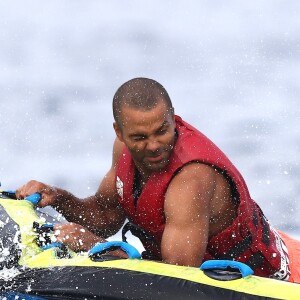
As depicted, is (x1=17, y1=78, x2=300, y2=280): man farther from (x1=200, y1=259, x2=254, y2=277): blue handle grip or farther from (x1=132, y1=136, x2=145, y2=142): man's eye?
(x1=200, y1=259, x2=254, y2=277): blue handle grip

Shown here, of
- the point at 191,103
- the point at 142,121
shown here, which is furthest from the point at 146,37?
the point at 142,121

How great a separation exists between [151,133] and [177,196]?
23 cm

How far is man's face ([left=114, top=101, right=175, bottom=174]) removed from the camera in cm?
294

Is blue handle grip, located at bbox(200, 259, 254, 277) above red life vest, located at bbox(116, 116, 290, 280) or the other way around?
the other way around

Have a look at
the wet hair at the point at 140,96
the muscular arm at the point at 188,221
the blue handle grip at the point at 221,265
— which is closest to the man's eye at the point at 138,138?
the wet hair at the point at 140,96

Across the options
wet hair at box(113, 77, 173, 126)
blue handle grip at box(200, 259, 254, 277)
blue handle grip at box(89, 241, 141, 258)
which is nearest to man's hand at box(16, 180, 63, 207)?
wet hair at box(113, 77, 173, 126)

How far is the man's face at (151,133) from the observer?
2.94m

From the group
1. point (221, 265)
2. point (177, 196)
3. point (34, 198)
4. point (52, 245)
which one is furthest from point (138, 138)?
point (34, 198)

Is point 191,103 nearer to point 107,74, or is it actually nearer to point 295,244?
point 107,74

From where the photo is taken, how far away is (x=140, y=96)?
118 inches

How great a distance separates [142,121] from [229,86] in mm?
6797

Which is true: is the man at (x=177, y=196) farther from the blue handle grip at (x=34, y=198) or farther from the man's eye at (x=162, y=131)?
the blue handle grip at (x=34, y=198)

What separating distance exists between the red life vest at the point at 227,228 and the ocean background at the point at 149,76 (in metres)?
3.27

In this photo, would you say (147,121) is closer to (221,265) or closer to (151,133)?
(151,133)
